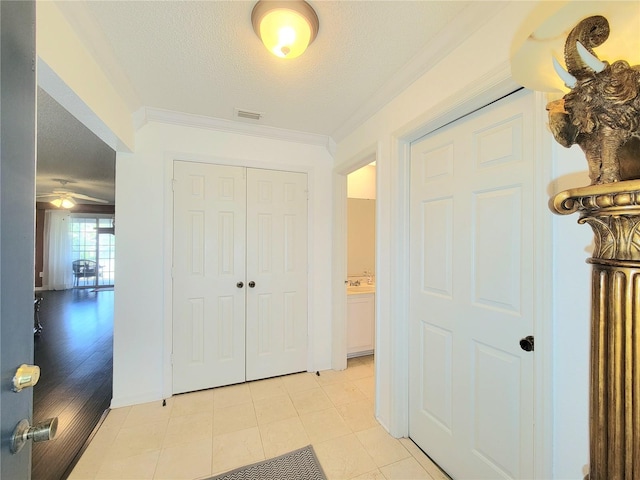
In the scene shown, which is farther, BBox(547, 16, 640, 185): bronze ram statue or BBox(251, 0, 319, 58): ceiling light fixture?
BBox(251, 0, 319, 58): ceiling light fixture

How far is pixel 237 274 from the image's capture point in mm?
2607

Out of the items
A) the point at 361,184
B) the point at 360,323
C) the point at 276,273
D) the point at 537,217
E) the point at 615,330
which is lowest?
the point at 360,323

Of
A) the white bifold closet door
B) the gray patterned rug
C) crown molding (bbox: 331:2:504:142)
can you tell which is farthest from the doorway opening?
the gray patterned rug

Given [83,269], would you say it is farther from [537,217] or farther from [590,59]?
[590,59]

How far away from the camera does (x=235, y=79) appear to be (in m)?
1.86

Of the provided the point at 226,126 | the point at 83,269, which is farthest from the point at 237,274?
the point at 83,269

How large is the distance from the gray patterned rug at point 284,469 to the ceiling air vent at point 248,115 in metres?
2.56

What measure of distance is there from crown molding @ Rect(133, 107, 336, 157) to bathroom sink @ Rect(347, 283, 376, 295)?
1.62m

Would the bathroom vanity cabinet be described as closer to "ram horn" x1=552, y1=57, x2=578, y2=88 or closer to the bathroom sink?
the bathroom sink

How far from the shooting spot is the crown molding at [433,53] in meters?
1.25

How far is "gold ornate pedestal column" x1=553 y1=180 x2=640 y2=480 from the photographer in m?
0.53

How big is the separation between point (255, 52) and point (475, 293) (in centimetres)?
185

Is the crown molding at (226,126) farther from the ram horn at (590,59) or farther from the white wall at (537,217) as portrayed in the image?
the ram horn at (590,59)

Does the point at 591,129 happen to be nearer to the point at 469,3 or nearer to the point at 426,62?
the point at 469,3
